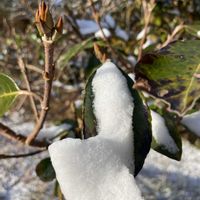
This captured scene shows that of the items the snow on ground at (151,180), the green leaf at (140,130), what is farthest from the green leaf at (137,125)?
the snow on ground at (151,180)

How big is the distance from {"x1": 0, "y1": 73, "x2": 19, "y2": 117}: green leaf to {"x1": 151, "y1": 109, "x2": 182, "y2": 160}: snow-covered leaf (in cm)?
29

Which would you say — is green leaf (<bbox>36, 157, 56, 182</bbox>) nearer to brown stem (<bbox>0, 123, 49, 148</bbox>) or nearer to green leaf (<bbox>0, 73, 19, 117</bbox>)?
brown stem (<bbox>0, 123, 49, 148</bbox>)

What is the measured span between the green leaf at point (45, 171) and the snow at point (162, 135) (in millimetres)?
355

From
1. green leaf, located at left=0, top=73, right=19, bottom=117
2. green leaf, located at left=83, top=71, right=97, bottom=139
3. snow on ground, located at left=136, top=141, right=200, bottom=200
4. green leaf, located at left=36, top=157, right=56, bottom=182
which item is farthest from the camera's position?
snow on ground, located at left=136, top=141, right=200, bottom=200

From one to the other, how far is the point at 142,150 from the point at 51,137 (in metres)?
0.56

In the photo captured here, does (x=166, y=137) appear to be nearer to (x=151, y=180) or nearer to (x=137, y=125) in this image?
(x=137, y=125)

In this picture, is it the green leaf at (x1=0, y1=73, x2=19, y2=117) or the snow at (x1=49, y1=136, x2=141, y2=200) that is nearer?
the snow at (x1=49, y1=136, x2=141, y2=200)

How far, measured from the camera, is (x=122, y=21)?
267 centimetres

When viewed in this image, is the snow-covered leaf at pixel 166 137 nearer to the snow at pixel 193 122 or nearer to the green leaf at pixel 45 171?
the snow at pixel 193 122

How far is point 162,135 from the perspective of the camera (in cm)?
83

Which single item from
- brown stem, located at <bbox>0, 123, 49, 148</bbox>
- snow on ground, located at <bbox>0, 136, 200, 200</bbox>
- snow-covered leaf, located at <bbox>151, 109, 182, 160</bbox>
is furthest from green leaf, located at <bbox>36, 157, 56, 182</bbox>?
snow on ground, located at <bbox>0, 136, 200, 200</bbox>

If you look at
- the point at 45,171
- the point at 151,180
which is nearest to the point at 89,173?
the point at 45,171

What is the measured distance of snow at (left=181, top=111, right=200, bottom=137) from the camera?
0.87 m

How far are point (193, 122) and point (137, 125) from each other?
318 mm
